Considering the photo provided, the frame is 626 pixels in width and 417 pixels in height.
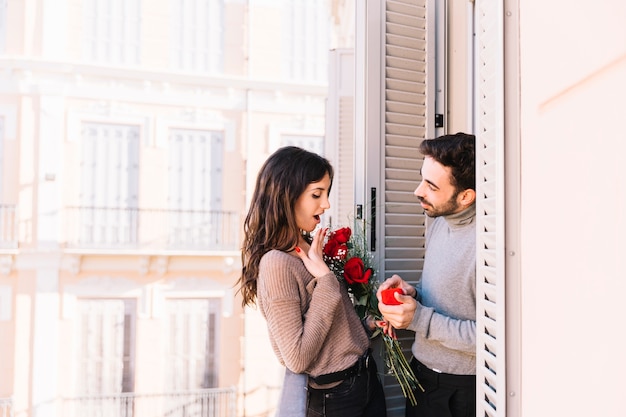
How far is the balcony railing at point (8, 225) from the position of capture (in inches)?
227

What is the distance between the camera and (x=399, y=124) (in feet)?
6.15

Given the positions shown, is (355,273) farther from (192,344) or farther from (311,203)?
(192,344)

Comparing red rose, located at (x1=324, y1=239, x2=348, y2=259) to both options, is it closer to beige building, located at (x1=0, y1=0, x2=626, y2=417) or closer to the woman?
the woman

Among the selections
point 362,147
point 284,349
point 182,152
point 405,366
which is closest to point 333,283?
point 284,349

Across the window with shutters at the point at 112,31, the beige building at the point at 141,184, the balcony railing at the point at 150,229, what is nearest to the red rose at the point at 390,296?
the beige building at the point at 141,184

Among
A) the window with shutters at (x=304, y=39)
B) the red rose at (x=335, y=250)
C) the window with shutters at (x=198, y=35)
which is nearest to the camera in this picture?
the red rose at (x=335, y=250)

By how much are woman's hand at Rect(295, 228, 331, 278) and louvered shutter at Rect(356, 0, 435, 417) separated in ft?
1.39

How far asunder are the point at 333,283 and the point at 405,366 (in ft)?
1.47

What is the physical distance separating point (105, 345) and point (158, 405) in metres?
1.04

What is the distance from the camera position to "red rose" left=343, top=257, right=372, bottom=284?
4.84 ft

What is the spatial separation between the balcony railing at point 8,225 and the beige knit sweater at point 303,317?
562 cm

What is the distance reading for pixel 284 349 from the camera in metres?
1.26

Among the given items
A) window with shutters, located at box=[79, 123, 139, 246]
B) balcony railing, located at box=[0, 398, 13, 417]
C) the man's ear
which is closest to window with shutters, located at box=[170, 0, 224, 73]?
window with shutters, located at box=[79, 123, 139, 246]
